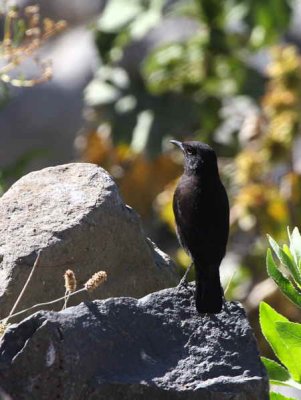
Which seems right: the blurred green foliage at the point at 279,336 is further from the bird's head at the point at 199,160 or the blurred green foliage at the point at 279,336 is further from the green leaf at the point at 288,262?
the bird's head at the point at 199,160

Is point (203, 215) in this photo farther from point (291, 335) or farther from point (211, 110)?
point (211, 110)

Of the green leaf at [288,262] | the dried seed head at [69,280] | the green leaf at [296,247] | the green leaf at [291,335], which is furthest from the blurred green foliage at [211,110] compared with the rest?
the dried seed head at [69,280]

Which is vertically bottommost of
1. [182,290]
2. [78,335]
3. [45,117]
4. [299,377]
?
[45,117]

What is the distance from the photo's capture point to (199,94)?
9000 millimetres

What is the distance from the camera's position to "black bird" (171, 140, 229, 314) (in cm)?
495

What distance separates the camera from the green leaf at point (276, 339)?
4219 mm

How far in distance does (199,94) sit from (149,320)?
5178mm

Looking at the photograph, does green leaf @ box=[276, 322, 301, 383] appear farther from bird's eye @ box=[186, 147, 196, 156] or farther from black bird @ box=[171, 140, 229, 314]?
bird's eye @ box=[186, 147, 196, 156]

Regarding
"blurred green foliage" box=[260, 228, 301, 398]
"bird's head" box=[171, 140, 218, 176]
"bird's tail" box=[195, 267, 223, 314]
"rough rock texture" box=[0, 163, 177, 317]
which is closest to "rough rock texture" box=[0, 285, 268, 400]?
"bird's tail" box=[195, 267, 223, 314]

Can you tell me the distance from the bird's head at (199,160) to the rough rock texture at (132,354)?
1.22 m

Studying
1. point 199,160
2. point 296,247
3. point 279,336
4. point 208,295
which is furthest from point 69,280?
point 199,160

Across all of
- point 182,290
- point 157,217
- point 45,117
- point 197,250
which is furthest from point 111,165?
point 182,290

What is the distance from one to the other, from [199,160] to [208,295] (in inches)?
50.6

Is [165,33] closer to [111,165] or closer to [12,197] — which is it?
[111,165]
